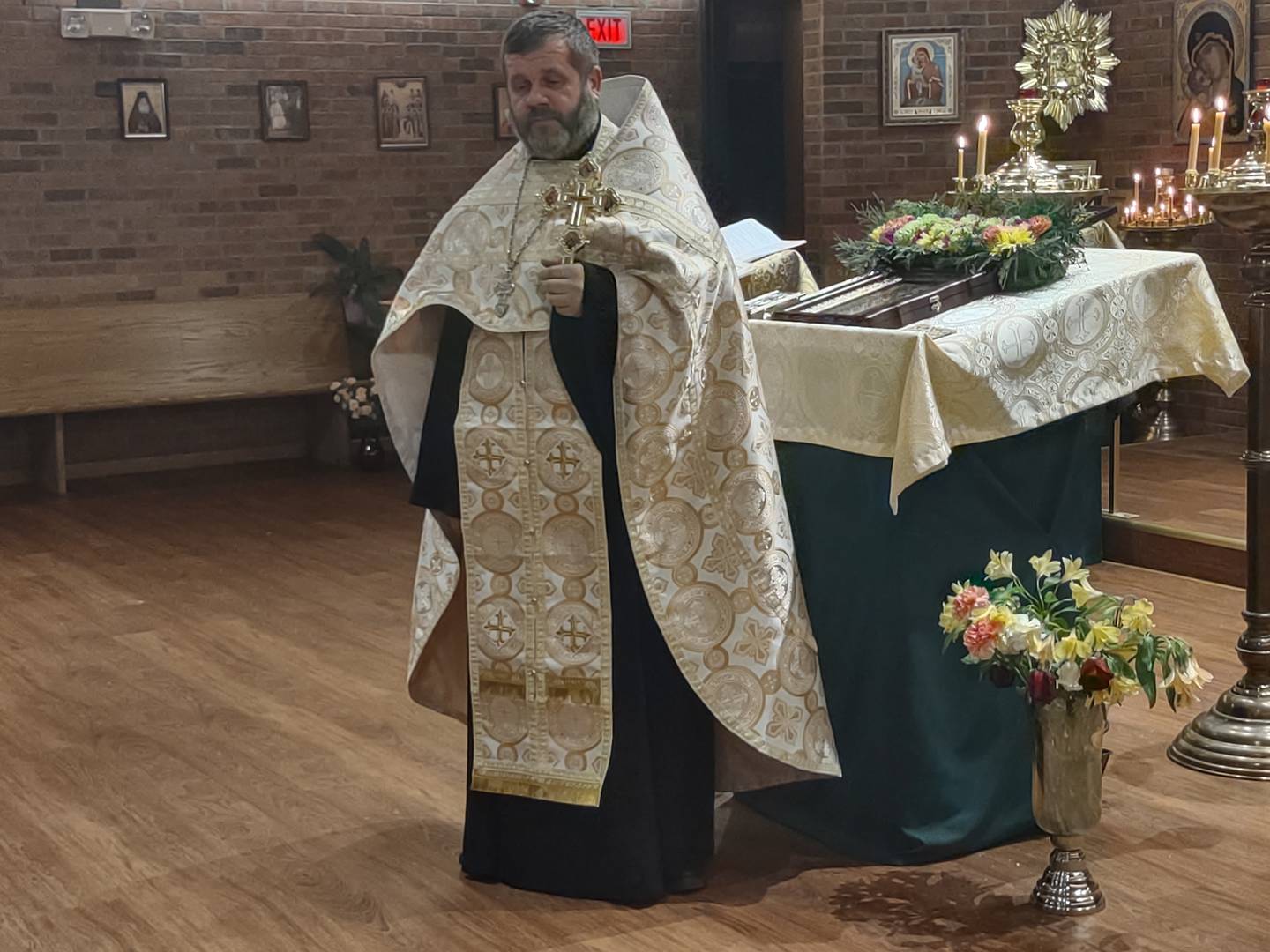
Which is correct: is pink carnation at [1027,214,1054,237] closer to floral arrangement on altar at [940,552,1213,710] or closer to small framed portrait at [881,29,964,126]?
floral arrangement on altar at [940,552,1213,710]

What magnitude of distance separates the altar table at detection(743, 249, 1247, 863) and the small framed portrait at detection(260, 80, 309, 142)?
21.2 ft

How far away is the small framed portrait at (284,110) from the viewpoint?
9719 mm

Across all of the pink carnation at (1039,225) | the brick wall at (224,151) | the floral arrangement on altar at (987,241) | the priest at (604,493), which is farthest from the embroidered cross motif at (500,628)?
the brick wall at (224,151)

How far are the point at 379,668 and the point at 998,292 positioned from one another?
2.53 meters

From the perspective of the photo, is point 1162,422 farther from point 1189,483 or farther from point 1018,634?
point 1018,634

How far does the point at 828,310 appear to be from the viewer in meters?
3.81

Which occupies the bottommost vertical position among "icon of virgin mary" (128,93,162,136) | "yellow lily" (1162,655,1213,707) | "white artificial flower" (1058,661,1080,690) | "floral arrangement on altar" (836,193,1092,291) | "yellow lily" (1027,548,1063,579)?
"yellow lily" (1162,655,1213,707)

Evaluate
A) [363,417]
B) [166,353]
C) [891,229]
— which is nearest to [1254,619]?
[891,229]

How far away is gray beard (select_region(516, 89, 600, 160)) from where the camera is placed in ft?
11.3

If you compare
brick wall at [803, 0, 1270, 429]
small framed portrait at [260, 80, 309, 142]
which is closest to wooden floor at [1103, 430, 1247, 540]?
brick wall at [803, 0, 1270, 429]

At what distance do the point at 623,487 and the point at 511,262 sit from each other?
0.52m

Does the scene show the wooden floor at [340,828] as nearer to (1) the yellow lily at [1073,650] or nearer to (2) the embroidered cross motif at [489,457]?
(1) the yellow lily at [1073,650]

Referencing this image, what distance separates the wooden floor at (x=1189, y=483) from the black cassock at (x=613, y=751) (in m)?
3.62

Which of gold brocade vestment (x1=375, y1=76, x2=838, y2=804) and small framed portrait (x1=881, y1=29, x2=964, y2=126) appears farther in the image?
small framed portrait (x1=881, y1=29, x2=964, y2=126)
